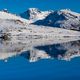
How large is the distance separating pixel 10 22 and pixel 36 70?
464ft

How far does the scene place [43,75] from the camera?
1448 inches

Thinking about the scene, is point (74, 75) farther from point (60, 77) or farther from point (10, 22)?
point (10, 22)

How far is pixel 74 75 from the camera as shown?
119ft

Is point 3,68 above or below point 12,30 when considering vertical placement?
below

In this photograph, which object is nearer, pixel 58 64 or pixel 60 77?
Result: pixel 60 77

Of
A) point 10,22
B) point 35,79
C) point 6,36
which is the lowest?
point 35,79

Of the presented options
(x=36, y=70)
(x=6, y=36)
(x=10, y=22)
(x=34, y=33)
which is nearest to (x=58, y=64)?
(x=36, y=70)

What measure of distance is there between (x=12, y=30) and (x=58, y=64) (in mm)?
112317

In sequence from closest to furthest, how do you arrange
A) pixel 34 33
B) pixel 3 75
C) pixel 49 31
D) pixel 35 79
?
pixel 35 79, pixel 3 75, pixel 34 33, pixel 49 31

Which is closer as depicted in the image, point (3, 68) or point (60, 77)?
point (60, 77)

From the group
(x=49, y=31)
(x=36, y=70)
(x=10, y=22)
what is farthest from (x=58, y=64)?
(x=10, y=22)

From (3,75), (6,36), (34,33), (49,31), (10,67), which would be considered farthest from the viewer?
(49,31)

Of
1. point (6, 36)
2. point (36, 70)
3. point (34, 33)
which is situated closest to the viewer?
point (36, 70)

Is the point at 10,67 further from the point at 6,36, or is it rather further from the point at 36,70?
A: the point at 6,36
